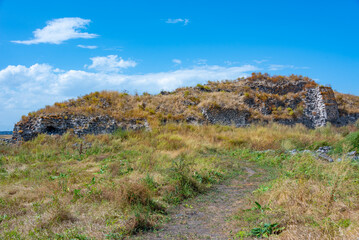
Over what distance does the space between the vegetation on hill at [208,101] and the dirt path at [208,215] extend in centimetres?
1298

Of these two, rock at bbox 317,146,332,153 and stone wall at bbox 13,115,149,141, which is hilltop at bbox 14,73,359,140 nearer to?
stone wall at bbox 13,115,149,141

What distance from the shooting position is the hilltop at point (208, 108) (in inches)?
710

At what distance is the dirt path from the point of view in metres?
4.54

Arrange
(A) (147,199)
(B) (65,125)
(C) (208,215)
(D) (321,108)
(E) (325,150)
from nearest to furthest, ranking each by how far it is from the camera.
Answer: (C) (208,215) < (A) (147,199) < (E) (325,150) < (B) (65,125) < (D) (321,108)

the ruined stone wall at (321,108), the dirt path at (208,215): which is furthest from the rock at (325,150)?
the ruined stone wall at (321,108)

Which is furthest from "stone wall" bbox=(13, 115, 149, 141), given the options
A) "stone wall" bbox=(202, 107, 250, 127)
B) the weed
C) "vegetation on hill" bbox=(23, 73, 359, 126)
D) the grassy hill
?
the weed

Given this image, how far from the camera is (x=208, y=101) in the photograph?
23969 millimetres

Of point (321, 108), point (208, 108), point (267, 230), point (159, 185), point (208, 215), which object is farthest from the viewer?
point (321, 108)

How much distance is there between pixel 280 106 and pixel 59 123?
21.2 m

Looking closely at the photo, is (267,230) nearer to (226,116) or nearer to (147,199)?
(147,199)

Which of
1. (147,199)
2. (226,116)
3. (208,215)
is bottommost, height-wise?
(208,215)

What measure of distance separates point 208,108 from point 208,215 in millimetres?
18291

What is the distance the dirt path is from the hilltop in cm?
1284

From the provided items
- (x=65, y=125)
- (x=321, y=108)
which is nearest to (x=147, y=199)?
(x=65, y=125)
